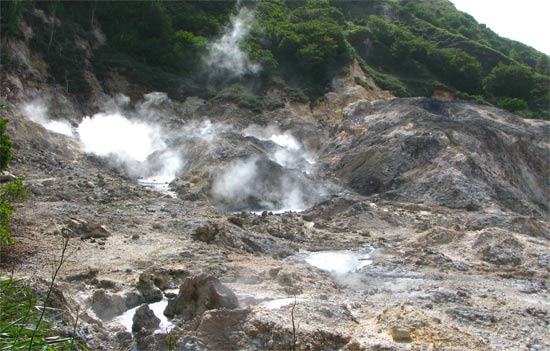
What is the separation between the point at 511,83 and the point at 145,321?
4308cm

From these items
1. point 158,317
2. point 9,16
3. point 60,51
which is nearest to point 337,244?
point 158,317

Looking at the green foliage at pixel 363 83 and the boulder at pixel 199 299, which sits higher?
the green foliage at pixel 363 83

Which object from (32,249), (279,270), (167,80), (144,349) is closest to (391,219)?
(279,270)

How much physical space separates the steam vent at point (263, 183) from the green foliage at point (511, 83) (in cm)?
11

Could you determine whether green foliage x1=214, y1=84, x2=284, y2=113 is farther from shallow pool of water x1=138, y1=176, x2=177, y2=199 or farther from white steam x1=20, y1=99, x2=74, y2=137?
shallow pool of water x1=138, y1=176, x2=177, y2=199

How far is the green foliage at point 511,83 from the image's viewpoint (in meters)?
44.2

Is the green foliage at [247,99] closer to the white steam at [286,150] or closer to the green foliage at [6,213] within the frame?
the white steam at [286,150]

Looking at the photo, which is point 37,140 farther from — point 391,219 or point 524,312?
point 524,312

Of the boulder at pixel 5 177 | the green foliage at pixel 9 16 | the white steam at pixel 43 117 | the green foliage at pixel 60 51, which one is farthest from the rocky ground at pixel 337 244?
the green foliage at pixel 9 16

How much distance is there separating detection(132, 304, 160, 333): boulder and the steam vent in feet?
0.09

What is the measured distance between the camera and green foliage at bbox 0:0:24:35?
27.4 metres

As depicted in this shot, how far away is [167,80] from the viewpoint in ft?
115

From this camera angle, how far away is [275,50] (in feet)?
131

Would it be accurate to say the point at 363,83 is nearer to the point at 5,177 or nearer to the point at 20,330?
the point at 5,177
